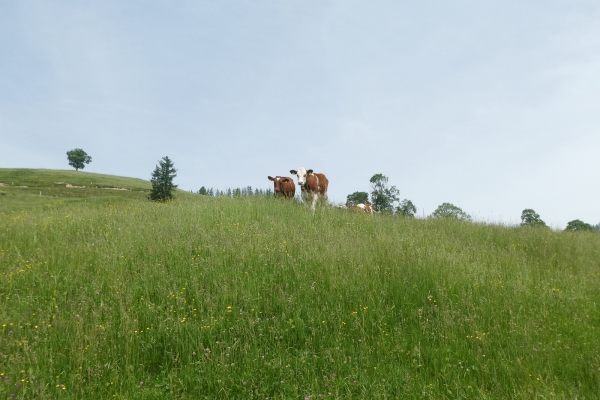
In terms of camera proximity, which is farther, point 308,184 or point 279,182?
point 279,182

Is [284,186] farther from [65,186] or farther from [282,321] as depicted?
[65,186]

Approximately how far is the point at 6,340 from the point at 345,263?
4.60 m

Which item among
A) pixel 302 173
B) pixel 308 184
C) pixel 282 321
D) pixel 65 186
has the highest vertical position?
pixel 302 173

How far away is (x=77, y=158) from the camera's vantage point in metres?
109

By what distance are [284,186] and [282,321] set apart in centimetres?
1301

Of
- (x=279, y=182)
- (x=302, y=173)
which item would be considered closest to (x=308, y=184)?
(x=302, y=173)

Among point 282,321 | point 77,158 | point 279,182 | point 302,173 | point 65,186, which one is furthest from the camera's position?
point 77,158

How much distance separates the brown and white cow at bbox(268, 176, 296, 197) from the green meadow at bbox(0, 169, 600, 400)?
953cm

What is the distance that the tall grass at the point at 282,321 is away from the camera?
3.43 meters

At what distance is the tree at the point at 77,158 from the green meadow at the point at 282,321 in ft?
399

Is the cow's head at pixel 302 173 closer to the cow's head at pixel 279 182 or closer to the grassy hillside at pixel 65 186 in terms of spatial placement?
the cow's head at pixel 279 182

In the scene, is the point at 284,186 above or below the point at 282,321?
above

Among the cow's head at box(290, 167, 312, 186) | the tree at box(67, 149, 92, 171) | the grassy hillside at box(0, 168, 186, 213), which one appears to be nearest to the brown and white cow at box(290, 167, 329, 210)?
the cow's head at box(290, 167, 312, 186)

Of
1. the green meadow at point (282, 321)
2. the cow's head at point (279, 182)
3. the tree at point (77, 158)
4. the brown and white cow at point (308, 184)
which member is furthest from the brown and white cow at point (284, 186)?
the tree at point (77, 158)
